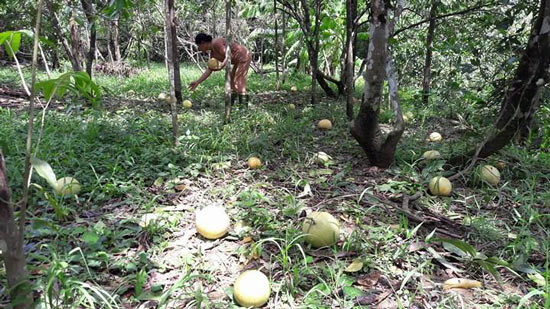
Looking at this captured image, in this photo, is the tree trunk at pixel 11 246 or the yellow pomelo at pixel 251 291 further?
the yellow pomelo at pixel 251 291

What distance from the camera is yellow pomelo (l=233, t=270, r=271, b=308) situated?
65.9 inches

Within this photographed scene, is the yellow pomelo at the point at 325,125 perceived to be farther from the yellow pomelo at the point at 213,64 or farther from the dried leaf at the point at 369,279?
the dried leaf at the point at 369,279

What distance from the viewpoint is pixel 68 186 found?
250 centimetres

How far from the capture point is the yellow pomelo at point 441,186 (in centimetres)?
282

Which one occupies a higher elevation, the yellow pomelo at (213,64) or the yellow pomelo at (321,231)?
the yellow pomelo at (213,64)

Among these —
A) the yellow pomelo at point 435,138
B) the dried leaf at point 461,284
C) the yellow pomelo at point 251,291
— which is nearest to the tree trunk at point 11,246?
the yellow pomelo at point 251,291

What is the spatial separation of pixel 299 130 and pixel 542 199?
8.42 ft

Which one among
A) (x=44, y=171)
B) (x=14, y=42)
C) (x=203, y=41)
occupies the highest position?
(x=203, y=41)

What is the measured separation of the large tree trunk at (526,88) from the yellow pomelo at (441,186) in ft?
1.37

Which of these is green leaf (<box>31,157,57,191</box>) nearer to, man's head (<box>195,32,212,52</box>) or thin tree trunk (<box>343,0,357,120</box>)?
thin tree trunk (<box>343,0,357,120</box>)

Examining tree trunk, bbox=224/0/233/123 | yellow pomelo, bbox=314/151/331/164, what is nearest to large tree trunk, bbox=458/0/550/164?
yellow pomelo, bbox=314/151/331/164

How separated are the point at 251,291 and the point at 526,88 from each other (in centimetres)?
276

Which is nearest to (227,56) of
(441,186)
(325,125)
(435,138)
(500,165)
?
(325,125)

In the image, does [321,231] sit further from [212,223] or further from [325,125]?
[325,125]
